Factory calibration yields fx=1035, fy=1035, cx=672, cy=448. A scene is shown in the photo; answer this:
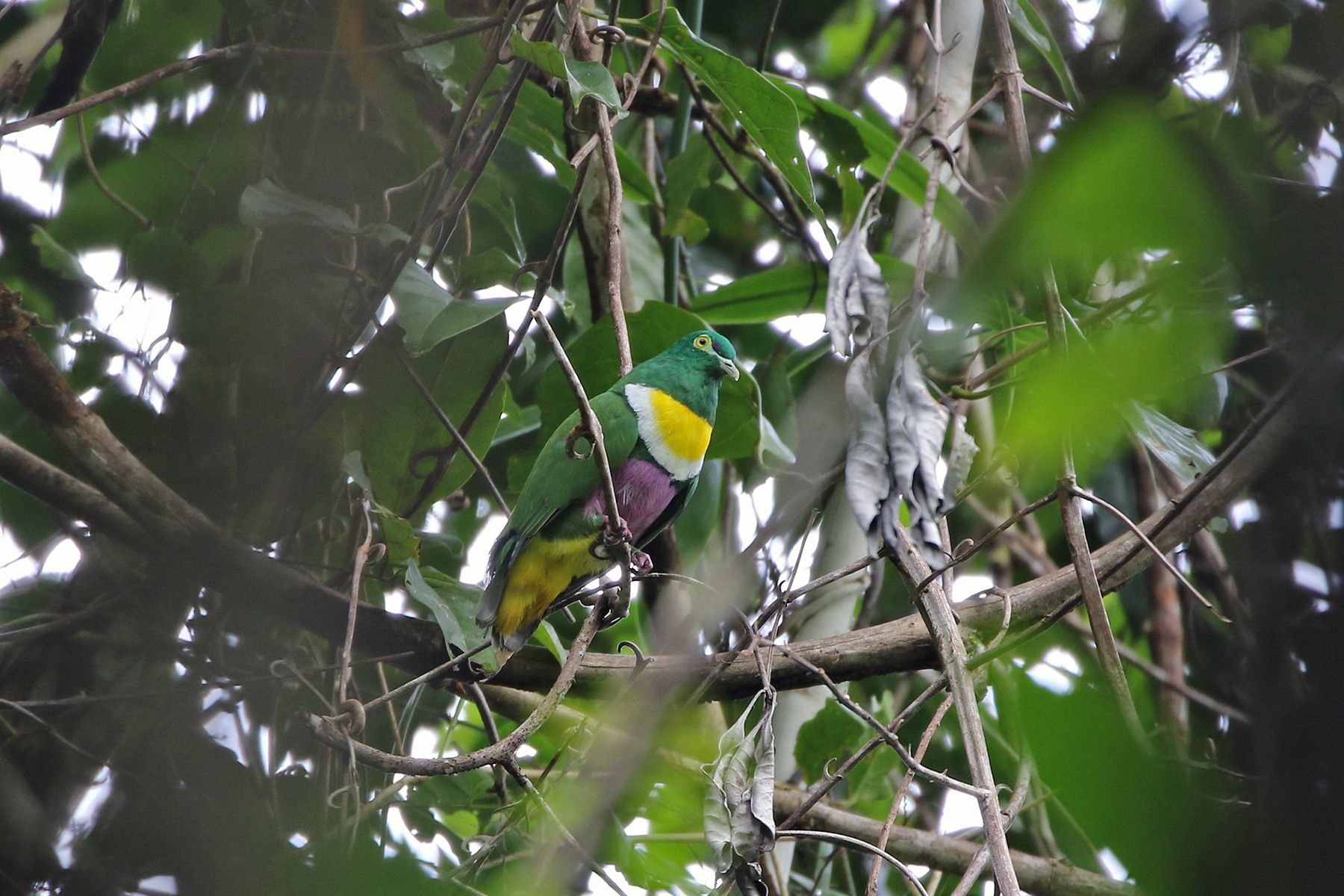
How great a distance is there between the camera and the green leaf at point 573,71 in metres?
2.26

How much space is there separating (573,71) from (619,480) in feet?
3.87

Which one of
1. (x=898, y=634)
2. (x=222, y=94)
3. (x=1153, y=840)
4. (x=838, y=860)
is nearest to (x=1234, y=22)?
(x=1153, y=840)

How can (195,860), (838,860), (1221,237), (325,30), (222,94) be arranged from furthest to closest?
1. (838,860)
2. (222,94)
3. (325,30)
4. (195,860)
5. (1221,237)

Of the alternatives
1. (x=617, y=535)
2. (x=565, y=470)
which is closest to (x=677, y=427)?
(x=565, y=470)

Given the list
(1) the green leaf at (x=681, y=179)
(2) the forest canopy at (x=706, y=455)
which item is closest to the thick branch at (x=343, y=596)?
(2) the forest canopy at (x=706, y=455)

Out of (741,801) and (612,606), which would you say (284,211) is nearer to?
(612,606)

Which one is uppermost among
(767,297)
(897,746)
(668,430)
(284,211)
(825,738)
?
(767,297)

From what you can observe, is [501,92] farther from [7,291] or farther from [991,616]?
[991,616]

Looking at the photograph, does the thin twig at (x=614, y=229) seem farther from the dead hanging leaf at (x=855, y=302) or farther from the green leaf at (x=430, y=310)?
the dead hanging leaf at (x=855, y=302)

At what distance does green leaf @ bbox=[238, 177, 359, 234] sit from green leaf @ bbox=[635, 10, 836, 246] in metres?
1.10

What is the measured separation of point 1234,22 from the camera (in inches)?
21.2

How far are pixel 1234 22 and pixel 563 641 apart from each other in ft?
10.4

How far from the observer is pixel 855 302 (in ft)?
6.73

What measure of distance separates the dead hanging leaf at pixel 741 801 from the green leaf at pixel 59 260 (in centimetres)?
203
